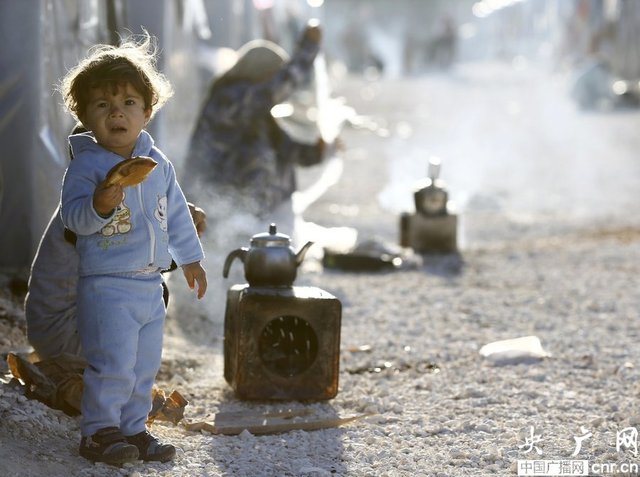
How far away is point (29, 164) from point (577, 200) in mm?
7720

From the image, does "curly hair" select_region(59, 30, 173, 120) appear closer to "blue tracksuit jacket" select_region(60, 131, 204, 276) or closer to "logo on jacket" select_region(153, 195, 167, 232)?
"blue tracksuit jacket" select_region(60, 131, 204, 276)

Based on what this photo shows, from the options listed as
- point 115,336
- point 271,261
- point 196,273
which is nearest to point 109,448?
point 115,336

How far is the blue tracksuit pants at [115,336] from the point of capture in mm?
3107

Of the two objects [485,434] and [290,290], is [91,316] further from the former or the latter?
[485,434]

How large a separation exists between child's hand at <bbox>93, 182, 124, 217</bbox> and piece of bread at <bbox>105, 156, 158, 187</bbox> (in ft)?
0.05

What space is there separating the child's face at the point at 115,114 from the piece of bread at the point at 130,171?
16 cm

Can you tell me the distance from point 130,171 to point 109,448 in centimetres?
85

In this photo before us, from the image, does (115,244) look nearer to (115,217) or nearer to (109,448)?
(115,217)

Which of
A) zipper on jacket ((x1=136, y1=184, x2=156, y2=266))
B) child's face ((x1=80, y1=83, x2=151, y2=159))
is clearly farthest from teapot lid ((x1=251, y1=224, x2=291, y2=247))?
child's face ((x1=80, y1=83, x2=151, y2=159))

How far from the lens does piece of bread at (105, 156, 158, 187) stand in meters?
2.93

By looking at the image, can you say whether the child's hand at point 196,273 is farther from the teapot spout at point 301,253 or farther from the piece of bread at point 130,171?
the teapot spout at point 301,253

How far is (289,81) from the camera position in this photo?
7180mm

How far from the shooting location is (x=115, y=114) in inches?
121

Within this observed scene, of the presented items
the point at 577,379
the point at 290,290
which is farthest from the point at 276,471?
the point at 577,379
